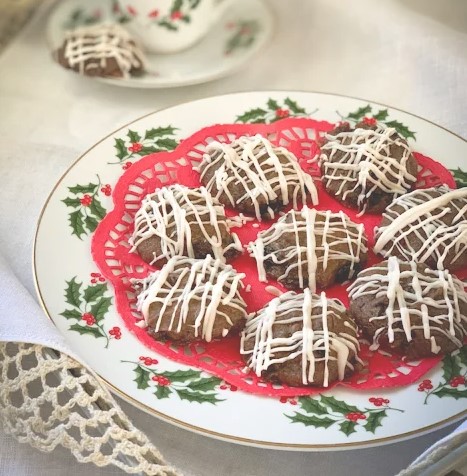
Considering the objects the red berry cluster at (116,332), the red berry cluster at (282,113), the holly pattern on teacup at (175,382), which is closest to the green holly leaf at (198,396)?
the holly pattern on teacup at (175,382)

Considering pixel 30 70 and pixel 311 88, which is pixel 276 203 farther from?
pixel 30 70

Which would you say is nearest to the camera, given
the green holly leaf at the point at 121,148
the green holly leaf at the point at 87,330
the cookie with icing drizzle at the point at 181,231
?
the green holly leaf at the point at 87,330

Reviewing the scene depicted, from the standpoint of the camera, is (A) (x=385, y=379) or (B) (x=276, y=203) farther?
(B) (x=276, y=203)

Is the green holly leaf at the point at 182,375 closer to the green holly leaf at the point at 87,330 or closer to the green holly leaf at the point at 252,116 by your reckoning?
the green holly leaf at the point at 87,330

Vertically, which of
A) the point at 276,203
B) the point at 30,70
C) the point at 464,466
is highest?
the point at 464,466

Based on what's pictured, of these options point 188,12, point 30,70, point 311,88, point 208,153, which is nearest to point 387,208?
point 208,153

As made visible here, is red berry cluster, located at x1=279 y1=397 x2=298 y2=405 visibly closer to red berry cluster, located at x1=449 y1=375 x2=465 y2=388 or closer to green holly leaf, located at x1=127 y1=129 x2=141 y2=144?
red berry cluster, located at x1=449 y1=375 x2=465 y2=388
